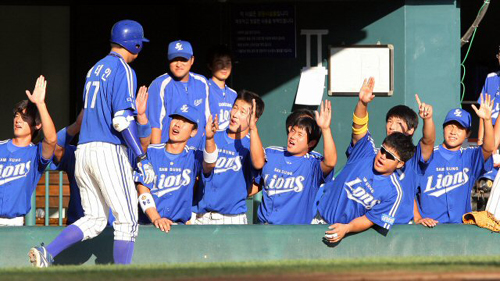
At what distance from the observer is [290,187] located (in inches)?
289

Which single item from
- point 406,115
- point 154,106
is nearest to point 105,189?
point 154,106

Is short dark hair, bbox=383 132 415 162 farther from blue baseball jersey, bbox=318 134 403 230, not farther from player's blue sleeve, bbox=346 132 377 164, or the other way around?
player's blue sleeve, bbox=346 132 377 164

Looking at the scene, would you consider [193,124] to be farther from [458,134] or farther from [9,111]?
[9,111]

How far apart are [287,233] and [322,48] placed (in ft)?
11.1

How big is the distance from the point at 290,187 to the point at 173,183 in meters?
0.88

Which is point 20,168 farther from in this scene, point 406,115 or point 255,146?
point 406,115

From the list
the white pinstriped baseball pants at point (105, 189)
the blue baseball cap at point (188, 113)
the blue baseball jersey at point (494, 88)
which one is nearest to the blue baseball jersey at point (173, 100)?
the blue baseball cap at point (188, 113)

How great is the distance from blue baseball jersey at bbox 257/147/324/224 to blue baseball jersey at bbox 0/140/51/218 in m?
1.71

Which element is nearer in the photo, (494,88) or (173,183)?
(173,183)

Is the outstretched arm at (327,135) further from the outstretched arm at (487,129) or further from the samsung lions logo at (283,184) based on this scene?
the outstretched arm at (487,129)

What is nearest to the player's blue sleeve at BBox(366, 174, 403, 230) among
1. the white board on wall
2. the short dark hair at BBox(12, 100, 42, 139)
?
the short dark hair at BBox(12, 100, 42, 139)

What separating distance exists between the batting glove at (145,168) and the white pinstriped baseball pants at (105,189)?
10 cm

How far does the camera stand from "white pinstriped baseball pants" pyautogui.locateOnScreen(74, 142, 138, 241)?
6605mm

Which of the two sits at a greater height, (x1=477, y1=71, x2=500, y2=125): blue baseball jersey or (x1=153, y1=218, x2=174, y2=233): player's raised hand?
(x1=477, y1=71, x2=500, y2=125): blue baseball jersey
